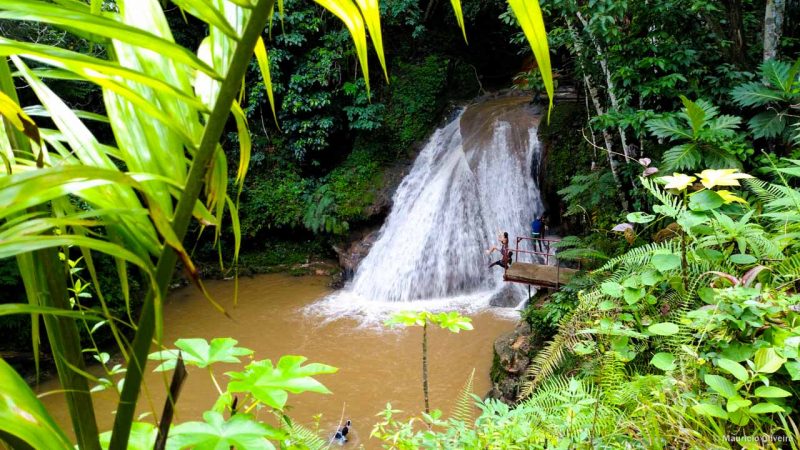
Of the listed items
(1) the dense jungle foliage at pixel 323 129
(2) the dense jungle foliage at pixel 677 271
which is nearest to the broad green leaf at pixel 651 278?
(2) the dense jungle foliage at pixel 677 271

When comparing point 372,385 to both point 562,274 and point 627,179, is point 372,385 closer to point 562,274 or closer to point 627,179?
point 562,274

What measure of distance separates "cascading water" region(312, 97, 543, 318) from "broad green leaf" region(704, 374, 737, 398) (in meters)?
5.82

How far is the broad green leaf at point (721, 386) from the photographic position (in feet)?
4.64

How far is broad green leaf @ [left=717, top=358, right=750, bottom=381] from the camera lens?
1402 millimetres

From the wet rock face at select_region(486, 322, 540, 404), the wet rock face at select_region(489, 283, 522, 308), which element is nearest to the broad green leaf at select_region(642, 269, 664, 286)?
the wet rock face at select_region(486, 322, 540, 404)

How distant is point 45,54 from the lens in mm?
456

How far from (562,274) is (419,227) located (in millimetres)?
3500

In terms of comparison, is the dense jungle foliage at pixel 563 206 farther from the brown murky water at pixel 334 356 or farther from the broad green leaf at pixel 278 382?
the brown murky water at pixel 334 356

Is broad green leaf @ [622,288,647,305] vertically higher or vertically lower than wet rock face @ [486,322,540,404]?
higher

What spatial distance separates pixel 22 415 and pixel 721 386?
170cm

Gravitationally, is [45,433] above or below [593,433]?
above

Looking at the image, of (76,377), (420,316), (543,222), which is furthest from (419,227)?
(76,377)

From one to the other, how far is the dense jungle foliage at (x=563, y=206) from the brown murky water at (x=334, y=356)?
0.58 m

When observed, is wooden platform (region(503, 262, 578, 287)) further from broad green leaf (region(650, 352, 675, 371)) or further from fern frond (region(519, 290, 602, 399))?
broad green leaf (region(650, 352, 675, 371))
